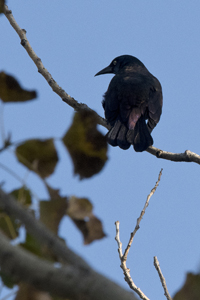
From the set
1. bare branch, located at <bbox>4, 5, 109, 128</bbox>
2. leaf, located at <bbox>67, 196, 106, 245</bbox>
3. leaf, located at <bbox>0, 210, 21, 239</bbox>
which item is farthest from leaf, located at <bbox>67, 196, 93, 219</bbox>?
bare branch, located at <bbox>4, 5, 109, 128</bbox>

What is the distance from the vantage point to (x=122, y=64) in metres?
6.76

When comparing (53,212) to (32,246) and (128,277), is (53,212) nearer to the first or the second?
(32,246)

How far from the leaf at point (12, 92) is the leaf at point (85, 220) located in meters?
0.23

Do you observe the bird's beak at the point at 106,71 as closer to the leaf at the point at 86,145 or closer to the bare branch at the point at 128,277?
the bare branch at the point at 128,277

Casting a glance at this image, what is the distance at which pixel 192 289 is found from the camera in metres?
0.64

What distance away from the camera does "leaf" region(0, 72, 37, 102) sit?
0.82 meters

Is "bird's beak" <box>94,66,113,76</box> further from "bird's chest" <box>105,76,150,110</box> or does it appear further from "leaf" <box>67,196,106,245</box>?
"leaf" <box>67,196,106,245</box>

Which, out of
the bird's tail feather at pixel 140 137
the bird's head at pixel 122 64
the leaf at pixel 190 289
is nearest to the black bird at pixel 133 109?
the bird's tail feather at pixel 140 137

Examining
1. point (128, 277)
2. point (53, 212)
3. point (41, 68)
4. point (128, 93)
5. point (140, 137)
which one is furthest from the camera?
point (128, 93)

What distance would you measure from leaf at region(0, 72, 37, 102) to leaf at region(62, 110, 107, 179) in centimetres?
10

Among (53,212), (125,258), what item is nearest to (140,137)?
(125,258)

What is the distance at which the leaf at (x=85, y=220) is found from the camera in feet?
2.83

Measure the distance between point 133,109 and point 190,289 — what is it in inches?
165

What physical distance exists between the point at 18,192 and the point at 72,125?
7.9 inches
